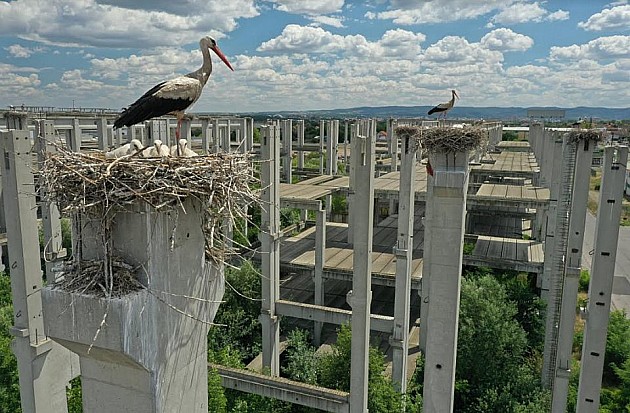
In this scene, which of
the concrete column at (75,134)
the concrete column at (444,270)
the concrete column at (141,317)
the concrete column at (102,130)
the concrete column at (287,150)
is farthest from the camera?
the concrete column at (287,150)

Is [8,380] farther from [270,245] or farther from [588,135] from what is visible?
[588,135]

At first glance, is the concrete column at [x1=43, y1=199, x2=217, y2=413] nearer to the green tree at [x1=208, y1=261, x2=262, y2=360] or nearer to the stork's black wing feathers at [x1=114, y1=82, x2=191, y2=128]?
the stork's black wing feathers at [x1=114, y1=82, x2=191, y2=128]

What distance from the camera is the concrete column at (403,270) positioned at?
12.7 m

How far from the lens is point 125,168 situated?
3258mm

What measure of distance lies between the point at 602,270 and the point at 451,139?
417 centimetres

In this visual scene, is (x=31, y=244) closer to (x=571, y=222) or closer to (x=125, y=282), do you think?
(x=125, y=282)

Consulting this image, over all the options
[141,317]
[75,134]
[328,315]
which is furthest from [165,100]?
[75,134]

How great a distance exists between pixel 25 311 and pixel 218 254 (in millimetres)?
6908

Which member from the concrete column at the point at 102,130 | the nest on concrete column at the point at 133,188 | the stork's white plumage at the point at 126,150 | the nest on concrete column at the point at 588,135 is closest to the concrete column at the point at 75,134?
the concrete column at the point at 102,130

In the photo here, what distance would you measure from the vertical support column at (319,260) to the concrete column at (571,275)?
7383mm

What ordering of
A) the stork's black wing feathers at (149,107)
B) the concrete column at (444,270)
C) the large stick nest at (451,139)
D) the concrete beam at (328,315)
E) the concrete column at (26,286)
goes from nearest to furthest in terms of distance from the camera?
the stork's black wing feathers at (149,107)
the large stick nest at (451,139)
the concrete column at (444,270)
the concrete column at (26,286)
the concrete beam at (328,315)

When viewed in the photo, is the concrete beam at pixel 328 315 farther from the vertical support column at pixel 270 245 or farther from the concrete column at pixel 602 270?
the concrete column at pixel 602 270

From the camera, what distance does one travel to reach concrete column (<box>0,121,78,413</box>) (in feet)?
27.2

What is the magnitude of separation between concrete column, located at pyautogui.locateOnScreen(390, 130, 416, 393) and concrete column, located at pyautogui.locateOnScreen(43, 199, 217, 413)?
32.0 feet
